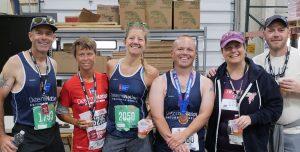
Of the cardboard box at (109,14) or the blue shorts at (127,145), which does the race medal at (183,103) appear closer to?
the blue shorts at (127,145)

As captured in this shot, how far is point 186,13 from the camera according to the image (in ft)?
14.3

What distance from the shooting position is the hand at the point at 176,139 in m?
2.43

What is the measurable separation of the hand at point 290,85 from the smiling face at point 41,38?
5.41 feet

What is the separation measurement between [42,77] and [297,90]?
1.76 meters

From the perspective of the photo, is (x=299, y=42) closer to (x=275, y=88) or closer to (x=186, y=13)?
(x=186, y=13)

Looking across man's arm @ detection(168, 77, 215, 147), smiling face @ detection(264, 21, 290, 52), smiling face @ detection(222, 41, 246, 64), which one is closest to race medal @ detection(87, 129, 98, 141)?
man's arm @ detection(168, 77, 215, 147)

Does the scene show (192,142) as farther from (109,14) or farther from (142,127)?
(109,14)

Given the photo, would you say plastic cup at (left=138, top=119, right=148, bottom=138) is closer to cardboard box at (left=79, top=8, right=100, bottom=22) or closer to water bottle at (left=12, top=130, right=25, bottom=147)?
water bottle at (left=12, top=130, right=25, bottom=147)

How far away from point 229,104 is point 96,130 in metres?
0.96

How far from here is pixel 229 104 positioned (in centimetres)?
245

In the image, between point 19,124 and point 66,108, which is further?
point 66,108

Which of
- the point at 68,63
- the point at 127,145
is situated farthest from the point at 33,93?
the point at 68,63

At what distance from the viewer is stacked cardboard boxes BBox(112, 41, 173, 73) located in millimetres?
4270

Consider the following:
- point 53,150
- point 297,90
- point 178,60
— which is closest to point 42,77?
point 53,150
